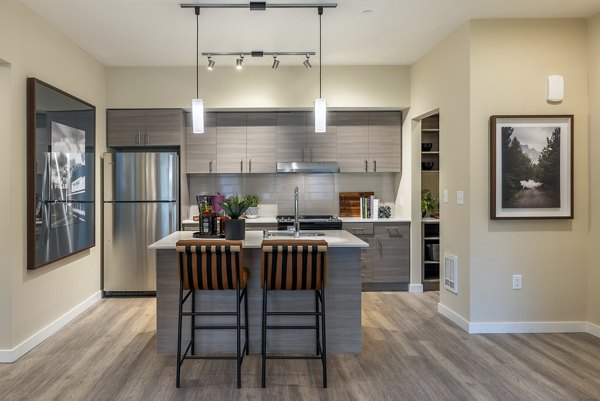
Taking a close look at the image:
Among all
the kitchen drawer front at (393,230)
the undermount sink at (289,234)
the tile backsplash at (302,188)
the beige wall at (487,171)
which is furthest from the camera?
the tile backsplash at (302,188)

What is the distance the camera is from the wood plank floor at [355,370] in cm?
252

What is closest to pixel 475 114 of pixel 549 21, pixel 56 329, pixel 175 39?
pixel 549 21

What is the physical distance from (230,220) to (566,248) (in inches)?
116

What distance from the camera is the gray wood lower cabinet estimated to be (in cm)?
496

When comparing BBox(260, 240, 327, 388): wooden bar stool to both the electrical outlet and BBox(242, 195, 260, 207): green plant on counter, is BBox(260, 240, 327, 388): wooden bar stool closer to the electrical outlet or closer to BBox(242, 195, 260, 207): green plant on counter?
the electrical outlet

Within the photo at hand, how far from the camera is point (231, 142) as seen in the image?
5.12 m

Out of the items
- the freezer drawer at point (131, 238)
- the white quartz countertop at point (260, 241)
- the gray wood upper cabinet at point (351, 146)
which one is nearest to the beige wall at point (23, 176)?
the freezer drawer at point (131, 238)

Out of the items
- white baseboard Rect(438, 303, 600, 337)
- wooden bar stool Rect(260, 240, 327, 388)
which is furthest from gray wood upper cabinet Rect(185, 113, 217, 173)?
white baseboard Rect(438, 303, 600, 337)

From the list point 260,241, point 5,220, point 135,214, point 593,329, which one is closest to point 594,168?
point 593,329

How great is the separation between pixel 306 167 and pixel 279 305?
233 cm

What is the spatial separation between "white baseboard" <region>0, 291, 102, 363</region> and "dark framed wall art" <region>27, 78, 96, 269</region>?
0.59 m

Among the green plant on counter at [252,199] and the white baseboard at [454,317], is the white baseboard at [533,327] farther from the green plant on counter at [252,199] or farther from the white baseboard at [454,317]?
the green plant on counter at [252,199]

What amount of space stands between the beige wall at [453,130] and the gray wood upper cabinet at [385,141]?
676 millimetres

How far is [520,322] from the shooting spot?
357cm
